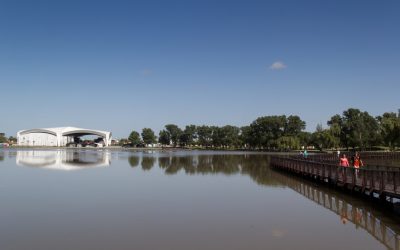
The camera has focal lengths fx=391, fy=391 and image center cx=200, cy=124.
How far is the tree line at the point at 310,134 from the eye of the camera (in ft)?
316

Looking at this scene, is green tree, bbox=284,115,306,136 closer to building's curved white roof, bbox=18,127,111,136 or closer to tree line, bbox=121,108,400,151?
tree line, bbox=121,108,400,151

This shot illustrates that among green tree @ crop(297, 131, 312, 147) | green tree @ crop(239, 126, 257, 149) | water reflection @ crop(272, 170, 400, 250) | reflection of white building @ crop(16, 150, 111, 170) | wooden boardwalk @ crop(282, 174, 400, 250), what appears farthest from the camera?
green tree @ crop(239, 126, 257, 149)

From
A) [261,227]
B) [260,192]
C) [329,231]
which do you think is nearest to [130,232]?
[261,227]

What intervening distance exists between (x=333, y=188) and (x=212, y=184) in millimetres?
8439

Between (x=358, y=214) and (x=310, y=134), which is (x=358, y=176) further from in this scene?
(x=310, y=134)

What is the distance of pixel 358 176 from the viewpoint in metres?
22.7

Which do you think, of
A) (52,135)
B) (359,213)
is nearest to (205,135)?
(52,135)

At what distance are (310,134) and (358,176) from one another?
109 m

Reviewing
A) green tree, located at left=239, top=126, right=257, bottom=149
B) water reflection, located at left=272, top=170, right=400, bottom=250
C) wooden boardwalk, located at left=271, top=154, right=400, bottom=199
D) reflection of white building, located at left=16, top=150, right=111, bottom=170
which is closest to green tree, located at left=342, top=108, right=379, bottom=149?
green tree, located at left=239, top=126, right=257, bottom=149

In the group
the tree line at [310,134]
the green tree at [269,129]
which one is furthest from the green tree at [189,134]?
the green tree at [269,129]

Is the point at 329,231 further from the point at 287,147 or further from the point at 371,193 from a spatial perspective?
the point at 287,147

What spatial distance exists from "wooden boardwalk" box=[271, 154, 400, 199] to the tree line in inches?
2201

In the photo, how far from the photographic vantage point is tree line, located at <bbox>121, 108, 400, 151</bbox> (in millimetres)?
96188

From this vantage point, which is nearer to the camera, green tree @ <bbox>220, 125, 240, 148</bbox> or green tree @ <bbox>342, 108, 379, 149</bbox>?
green tree @ <bbox>342, 108, 379, 149</bbox>
